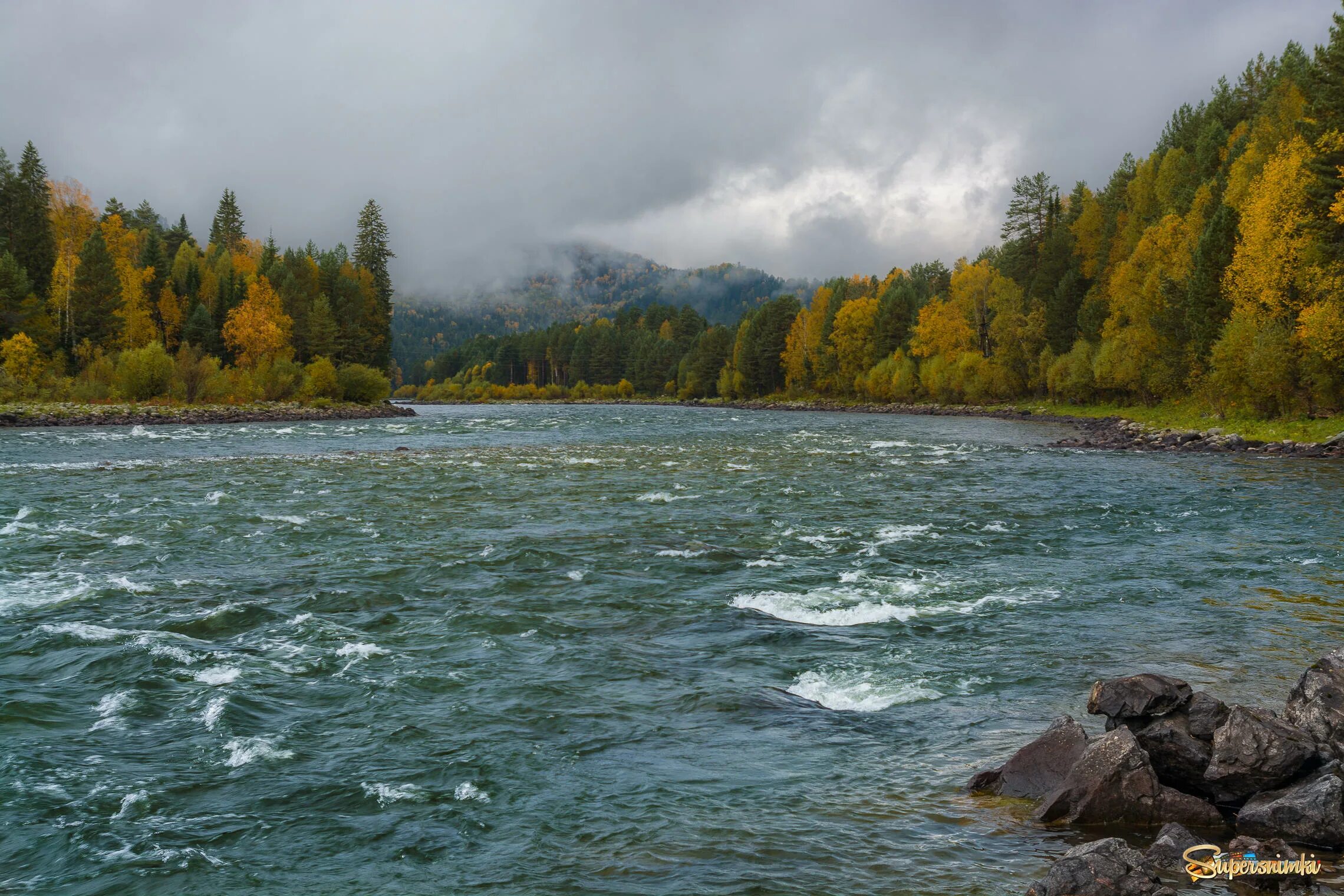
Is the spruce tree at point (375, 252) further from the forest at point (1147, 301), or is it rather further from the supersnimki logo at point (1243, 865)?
the supersnimki logo at point (1243, 865)

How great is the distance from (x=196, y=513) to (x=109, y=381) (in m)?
68.1

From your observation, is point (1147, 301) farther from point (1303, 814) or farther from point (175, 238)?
point (175, 238)

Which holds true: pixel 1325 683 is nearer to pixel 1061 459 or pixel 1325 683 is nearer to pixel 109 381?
pixel 1061 459

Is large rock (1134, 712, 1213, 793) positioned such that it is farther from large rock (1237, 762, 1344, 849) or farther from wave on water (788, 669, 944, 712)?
wave on water (788, 669, 944, 712)

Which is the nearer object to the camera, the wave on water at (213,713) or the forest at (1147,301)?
the wave on water at (213,713)

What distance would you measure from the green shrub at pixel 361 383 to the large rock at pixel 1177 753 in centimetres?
10282

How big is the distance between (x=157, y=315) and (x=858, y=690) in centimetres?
11202

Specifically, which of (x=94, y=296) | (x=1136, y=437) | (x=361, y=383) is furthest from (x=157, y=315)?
(x=1136, y=437)

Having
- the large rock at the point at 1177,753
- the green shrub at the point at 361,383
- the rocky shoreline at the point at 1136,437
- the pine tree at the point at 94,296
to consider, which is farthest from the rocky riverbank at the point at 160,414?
the large rock at the point at 1177,753

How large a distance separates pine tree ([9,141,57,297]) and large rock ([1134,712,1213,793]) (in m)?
111

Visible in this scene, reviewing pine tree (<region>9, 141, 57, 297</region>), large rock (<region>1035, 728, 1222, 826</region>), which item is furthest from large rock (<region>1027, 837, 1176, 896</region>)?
pine tree (<region>9, 141, 57, 297</region>)

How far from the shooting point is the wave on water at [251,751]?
366 inches

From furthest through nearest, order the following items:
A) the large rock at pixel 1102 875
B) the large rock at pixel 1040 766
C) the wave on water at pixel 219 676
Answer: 1. the wave on water at pixel 219 676
2. the large rock at pixel 1040 766
3. the large rock at pixel 1102 875

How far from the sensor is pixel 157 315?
102m
